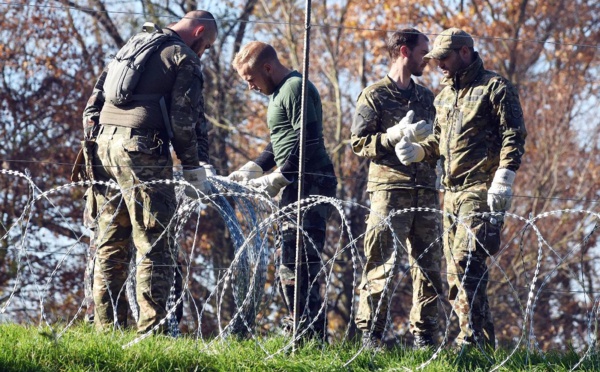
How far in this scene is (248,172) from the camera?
8383mm

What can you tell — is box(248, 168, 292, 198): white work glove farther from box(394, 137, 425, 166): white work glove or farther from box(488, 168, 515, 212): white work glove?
box(488, 168, 515, 212): white work glove

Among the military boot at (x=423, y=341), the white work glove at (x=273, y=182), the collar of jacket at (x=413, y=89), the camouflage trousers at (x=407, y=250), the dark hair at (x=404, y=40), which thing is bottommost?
the military boot at (x=423, y=341)

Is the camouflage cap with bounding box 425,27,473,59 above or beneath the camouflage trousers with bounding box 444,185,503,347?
above

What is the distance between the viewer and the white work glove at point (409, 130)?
7.44 metres

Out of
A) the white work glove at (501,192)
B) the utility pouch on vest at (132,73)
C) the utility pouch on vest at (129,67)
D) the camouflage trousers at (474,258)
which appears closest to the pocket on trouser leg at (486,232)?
the camouflage trousers at (474,258)

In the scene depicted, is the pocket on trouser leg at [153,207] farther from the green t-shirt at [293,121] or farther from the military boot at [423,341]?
the military boot at [423,341]

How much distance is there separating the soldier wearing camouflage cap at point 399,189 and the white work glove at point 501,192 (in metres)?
0.64

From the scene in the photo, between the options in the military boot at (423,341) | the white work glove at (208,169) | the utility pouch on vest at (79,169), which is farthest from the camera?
the white work glove at (208,169)

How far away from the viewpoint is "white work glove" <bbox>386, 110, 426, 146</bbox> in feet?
24.4

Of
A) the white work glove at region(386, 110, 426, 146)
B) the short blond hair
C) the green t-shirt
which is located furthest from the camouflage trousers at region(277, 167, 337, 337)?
the short blond hair

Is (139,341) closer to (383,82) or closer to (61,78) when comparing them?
(383,82)

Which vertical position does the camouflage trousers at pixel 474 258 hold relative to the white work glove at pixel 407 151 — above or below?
below

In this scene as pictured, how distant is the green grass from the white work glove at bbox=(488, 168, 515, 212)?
813 mm

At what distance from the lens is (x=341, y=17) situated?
19.9 m
